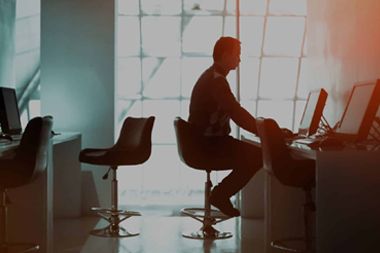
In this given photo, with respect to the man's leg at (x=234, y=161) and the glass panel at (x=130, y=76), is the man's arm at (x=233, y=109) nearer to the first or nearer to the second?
the man's leg at (x=234, y=161)

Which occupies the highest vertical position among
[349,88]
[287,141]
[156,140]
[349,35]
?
[349,35]

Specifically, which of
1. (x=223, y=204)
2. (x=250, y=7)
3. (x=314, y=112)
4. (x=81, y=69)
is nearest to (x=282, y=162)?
(x=314, y=112)

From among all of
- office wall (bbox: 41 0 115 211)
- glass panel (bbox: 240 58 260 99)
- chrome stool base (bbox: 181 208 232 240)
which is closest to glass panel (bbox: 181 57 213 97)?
glass panel (bbox: 240 58 260 99)

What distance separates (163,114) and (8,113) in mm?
4778

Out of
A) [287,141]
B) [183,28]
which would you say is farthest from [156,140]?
[287,141]

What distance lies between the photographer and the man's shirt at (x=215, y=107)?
16.5 feet

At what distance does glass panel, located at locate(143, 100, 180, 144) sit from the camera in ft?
32.0

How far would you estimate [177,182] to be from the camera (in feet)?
33.3

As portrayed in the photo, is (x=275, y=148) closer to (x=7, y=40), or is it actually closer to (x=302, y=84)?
(x=7, y=40)

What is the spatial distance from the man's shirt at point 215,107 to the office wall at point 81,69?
1.86 metres

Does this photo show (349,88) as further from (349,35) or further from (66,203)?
(66,203)

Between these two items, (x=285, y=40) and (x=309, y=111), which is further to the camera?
(x=285, y=40)

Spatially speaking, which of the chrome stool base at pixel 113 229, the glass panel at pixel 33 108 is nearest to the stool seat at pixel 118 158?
the chrome stool base at pixel 113 229

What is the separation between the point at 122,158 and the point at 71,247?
3.08 feet
